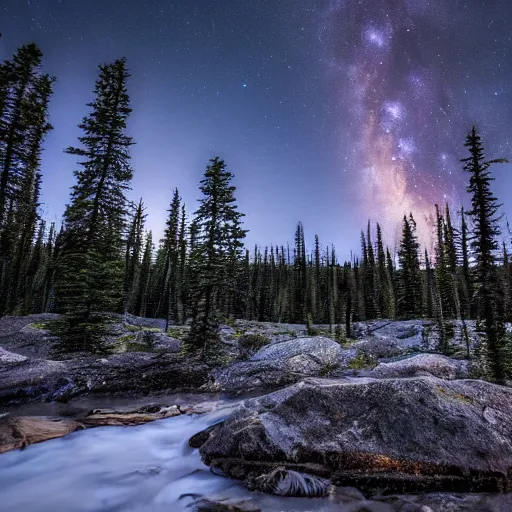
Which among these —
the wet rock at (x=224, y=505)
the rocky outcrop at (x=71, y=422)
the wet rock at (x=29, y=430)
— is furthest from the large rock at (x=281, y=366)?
the wet rock at (x=224, y=505)

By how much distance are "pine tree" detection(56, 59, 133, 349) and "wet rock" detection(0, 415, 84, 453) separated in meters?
9.33

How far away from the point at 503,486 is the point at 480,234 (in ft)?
56.8

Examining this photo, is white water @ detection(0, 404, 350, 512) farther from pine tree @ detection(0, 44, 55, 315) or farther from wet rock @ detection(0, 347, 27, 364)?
pine tree @ detection(0, 44, 55, 315)

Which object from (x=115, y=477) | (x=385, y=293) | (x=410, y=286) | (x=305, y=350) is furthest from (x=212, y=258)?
(x=385, y=293)

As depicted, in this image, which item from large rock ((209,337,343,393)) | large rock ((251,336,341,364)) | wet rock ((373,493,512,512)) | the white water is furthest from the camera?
large rock ((251,336,341,364))

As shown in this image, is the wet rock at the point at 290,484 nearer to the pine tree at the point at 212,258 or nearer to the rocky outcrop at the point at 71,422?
the rocky outcrop at the point at 71,422

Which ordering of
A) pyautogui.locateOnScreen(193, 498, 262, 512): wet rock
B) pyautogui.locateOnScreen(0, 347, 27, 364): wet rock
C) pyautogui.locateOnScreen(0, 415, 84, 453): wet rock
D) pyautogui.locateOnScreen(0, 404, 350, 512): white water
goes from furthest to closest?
pyautogui.locateOnScreen(0, 347, 27, 364): wet rock, pyautogui.locateOnScreen(0, 415, 84, 453): wet rock, pyautogui.locateOnScreen(0, 404, 350, 512): white water, pyautogui.locateOnScreen(193, 498, 262, 512): wet rock

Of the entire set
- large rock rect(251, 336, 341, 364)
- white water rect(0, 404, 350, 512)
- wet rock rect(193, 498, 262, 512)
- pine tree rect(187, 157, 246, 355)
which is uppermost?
pine tree rect(187, 157, 246, 355)

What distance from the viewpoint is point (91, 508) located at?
345 centimetres

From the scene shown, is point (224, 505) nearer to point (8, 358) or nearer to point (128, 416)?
point (128, 416)

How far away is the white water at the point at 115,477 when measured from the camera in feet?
11.2

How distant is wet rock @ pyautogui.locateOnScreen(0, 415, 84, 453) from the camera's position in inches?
187

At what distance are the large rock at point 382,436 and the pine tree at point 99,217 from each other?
12260 millimetres

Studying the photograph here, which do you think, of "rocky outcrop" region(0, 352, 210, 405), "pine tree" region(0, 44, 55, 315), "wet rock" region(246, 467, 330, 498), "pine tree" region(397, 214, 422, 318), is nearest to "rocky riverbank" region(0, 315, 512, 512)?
"wet rock" region(246, 467, 330, 498)
